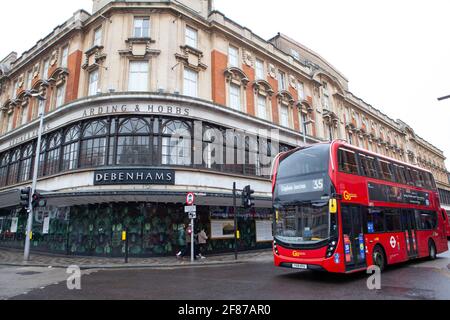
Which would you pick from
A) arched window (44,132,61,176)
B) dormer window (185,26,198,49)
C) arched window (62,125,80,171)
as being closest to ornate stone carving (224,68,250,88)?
dormer window (185,26,198,49)

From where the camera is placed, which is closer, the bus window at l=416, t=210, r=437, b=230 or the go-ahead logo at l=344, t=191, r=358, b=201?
the go-ahead logo at l=344, t=191, r=358, b=201

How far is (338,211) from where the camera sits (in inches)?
367

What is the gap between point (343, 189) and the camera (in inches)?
381

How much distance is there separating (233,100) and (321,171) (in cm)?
1358

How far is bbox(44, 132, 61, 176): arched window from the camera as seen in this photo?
20.1 m

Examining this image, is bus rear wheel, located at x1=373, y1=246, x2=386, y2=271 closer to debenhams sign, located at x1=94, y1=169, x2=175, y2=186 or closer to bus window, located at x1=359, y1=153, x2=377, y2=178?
bus window, located at x1=359, y1=153, x2=377, y2=178

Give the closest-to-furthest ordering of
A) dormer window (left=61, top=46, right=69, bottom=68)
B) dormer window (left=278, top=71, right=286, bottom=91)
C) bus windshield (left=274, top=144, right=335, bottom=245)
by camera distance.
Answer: bus windshield (left=274, top=144, right=335, bottom=245) < dormer window (left=61, top=46, right=69, bottom=68) < dormer window (left=278, top=71, right=286, bottom=91)

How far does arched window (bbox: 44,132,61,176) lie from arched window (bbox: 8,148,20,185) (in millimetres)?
5370

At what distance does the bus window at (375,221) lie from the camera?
1050 cm

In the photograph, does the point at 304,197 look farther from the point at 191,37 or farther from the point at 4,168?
the point at 4,168
